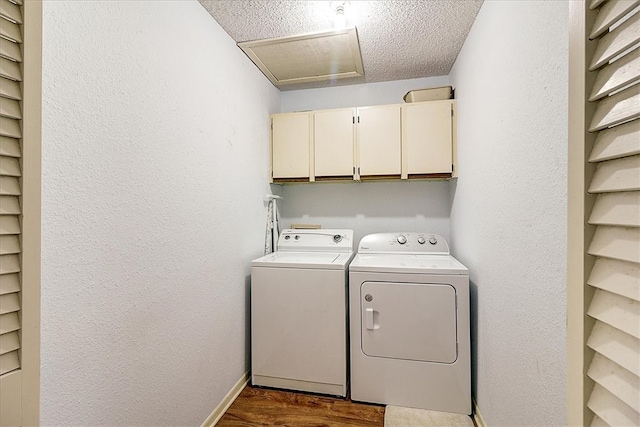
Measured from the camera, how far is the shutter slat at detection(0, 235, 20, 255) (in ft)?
1.79

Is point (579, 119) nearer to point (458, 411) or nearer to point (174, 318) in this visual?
point (174, 318)

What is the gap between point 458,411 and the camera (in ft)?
5.80

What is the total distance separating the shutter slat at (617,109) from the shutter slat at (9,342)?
117 centimetres

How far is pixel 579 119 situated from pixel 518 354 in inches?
40.6

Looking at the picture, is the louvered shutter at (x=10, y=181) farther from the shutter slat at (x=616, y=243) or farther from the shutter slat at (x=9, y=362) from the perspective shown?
the shutter slat at (x=616, y=243)

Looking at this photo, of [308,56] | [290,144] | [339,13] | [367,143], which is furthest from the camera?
[290,144]

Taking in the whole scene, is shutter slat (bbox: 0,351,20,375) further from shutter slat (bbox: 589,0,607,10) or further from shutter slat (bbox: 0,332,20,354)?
shutter slat (bbox: 589,0,607,10)

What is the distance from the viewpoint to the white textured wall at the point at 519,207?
91cm

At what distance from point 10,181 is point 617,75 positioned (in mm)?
1133

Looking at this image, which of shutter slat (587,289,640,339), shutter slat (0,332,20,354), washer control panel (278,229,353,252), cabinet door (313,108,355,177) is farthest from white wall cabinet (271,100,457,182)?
shutter slat (0,332,20,354)

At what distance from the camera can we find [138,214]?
1.18 m

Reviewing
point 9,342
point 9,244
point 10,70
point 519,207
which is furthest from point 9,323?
point 519,207

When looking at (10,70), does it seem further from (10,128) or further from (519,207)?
(519,207)

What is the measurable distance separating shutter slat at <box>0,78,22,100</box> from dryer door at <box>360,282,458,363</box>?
1760mm
